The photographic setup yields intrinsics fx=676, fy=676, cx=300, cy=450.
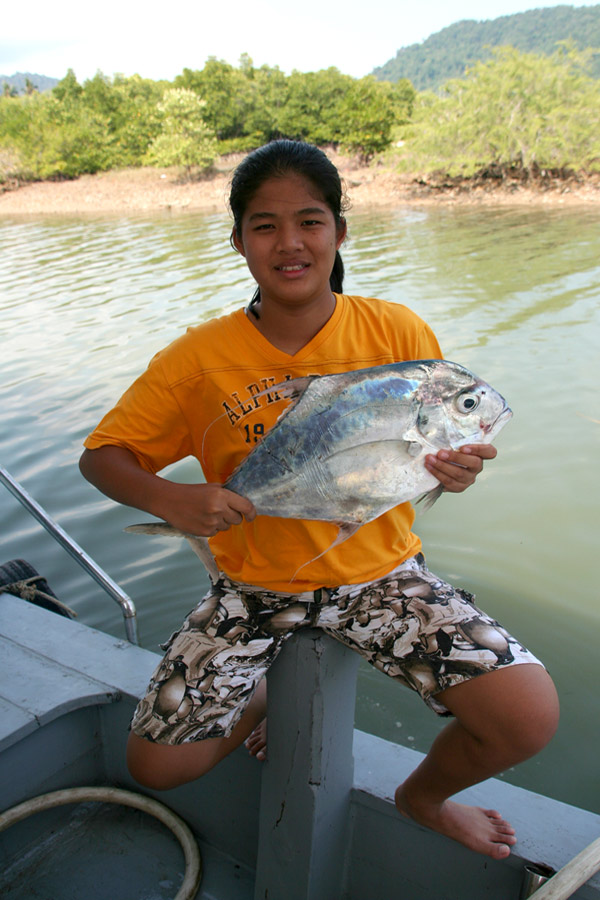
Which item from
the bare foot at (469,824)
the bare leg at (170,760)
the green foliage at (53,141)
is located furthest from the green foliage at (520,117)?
the green foliage at (53,141)

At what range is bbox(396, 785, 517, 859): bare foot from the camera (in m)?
1.56

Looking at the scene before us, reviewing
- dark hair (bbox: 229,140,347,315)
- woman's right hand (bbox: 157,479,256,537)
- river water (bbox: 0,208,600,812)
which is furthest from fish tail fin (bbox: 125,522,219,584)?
river water (bbox: 0,208,600,812)

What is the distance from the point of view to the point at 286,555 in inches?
71.0

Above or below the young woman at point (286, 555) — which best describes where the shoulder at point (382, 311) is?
above

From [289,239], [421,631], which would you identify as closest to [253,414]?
[289,239]

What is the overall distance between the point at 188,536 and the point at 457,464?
2.26ft

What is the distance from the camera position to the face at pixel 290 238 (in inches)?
71.0

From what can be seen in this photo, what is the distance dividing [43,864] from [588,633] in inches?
104

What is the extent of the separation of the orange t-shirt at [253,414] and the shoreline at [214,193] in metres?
11.9

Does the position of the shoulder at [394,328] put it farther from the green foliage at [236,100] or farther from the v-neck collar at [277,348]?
the green foliage at [236,100]

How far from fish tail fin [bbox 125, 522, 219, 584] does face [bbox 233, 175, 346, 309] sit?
69 cm

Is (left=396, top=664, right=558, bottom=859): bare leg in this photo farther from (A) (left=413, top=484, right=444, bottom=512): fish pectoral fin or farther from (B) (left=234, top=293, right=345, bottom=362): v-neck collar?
(B) (left=234, top=293, right=345, bottom=362): v-neck collar

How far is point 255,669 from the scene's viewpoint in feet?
5.70

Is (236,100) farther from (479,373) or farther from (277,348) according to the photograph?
(277,348)
